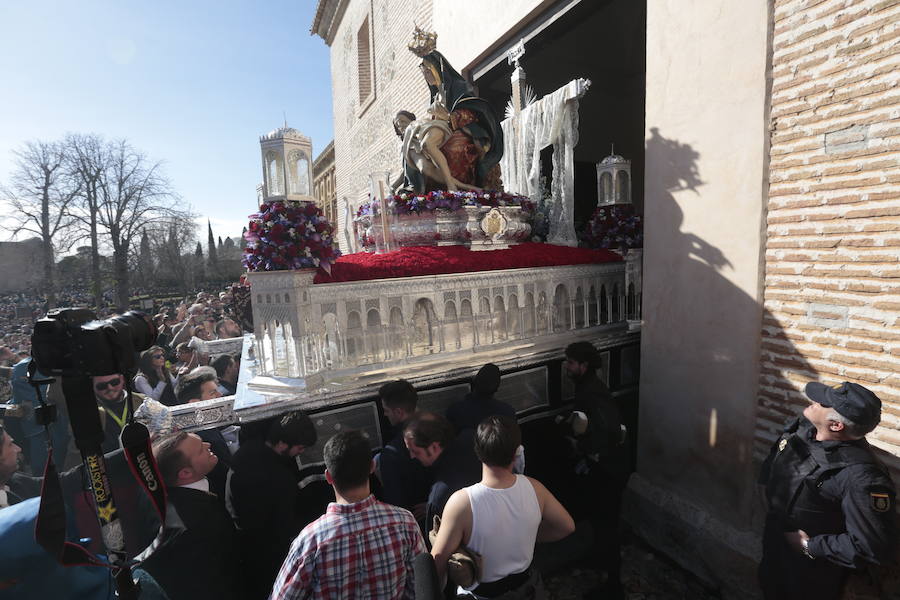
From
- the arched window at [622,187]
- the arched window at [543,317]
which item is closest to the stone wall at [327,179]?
Result: the arched window at [622,187]

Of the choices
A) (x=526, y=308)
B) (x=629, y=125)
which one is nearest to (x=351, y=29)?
(x=629, y=125)

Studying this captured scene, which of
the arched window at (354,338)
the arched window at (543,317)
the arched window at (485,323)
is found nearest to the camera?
the arched window at (354,338)

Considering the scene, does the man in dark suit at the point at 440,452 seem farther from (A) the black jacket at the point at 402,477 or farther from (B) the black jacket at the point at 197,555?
(B) the black jacket at the point at 197,555

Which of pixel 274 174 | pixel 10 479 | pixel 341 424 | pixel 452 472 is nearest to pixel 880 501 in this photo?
pixel 452 472

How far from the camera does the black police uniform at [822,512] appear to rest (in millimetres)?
1879

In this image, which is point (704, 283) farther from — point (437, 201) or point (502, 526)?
point (437, 201)

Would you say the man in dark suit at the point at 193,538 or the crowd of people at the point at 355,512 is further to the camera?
the man in dark suit at the point at 193,538

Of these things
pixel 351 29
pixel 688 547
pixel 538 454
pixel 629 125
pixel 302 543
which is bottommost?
pixel 688 547

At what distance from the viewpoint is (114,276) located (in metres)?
14.1

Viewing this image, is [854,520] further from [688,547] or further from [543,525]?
[688,547]

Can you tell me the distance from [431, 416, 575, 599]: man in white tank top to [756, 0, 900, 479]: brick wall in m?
2.00

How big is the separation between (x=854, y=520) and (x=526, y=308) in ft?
9.78

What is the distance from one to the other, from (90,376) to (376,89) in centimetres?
1204

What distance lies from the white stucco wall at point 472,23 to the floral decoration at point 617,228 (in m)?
2.57
